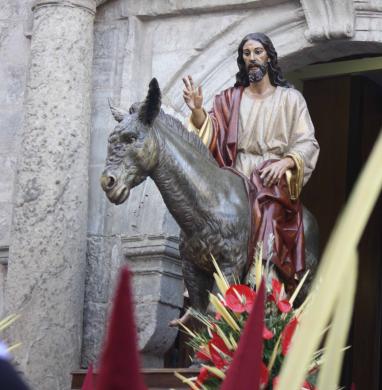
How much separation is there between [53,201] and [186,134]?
1694 millimetres

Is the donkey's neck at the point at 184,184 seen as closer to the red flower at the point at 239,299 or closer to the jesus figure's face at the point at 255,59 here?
the jesus figure's face at the point at 255,59

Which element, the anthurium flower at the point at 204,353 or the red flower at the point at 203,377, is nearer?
the red flower at the point at 203,377

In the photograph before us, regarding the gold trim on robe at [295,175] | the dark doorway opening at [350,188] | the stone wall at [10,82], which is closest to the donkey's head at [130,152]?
the gold trim on robe at [295,175]

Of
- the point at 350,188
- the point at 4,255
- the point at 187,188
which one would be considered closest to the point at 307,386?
the point at 187,188

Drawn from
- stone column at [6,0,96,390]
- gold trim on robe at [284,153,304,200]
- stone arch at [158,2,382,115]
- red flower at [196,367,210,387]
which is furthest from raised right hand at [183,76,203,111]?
red flower at [196,367,210,387]

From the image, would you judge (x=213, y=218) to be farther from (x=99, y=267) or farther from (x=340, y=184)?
(x=340, y=184)

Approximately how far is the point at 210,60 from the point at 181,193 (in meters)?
2.04

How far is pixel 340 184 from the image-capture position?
9.12 metres

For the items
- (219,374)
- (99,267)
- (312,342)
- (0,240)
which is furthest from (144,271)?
(312,342)

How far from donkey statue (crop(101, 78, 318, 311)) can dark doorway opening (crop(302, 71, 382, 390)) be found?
3848 mm

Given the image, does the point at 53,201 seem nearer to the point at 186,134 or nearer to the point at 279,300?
the point at 186,134

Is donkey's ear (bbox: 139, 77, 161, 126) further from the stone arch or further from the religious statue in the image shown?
the stone arch

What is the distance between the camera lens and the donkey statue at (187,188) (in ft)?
16.9

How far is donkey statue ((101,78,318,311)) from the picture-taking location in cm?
516
